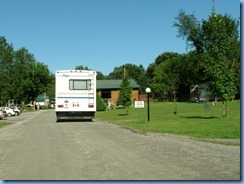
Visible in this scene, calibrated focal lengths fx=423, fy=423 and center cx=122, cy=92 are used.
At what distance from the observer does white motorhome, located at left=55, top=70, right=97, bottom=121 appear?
30828 millimetres

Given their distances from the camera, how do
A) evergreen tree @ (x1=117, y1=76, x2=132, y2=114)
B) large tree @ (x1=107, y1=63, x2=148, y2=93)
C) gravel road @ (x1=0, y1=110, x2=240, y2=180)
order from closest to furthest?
gravel road @ (x1=0, y1=110, x2=240, y2=180) < evergreen tree @ (x1=117, y1=76, x2=132, y2=114) < large tree @ (x1=107, y1=63, x2=148, y2=93)

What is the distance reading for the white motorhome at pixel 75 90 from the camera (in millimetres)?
30828

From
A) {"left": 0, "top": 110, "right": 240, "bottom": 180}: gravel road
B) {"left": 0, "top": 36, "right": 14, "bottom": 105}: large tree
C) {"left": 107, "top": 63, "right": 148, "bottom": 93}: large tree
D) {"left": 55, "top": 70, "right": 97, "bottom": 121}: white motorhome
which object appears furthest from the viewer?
{"left": 107, "top": 63, "right": 148, "bottom": 93}: large tree

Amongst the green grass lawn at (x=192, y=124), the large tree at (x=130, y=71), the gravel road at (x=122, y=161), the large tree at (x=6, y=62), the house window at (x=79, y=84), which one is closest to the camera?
the gravel road at (x=122, y=161)

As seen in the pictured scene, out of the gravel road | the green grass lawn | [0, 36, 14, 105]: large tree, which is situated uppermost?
[0, 36, 14, 105]: large tree

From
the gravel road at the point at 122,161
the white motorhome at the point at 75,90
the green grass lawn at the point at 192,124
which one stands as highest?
the white motorhome at the point at 75,90

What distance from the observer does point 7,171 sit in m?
9.95

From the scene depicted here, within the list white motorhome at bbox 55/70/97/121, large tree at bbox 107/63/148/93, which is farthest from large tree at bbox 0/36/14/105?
large tree at bbox 107/63/148/93

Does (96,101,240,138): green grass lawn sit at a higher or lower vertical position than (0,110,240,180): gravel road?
higher

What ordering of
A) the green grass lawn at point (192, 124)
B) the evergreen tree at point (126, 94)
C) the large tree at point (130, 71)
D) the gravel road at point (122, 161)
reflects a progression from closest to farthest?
the gravel road at point (122, 161), the green grass lawn at point (192, 124), the evergreen tree at point (126, 94), the large tree at point (130, 71)

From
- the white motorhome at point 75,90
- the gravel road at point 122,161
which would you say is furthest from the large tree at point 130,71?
the gravel road at point 122,161

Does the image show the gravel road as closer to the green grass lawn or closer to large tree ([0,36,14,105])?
the green grass lawn

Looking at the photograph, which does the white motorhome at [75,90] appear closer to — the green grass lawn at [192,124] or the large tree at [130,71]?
the green grass lawn at [192,124]

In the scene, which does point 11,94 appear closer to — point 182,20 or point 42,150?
point 182,20
